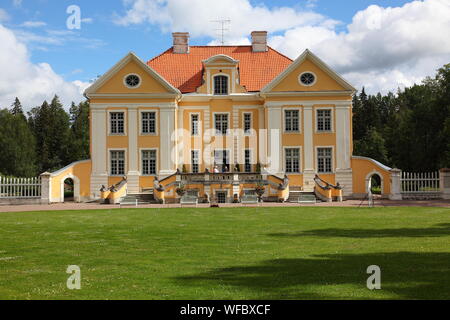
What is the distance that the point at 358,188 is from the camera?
34.9 metres

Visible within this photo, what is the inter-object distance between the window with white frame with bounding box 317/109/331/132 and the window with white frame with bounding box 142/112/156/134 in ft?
36.0

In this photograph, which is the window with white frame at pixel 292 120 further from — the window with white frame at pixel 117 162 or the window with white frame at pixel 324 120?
the window with white frame at pixel 117 162

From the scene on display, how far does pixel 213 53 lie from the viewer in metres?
40.2

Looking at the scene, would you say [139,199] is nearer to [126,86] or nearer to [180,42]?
[126,86]

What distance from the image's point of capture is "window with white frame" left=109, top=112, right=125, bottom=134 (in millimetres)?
35188

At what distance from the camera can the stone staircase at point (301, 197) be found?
100 feet

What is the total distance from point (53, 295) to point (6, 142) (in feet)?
206

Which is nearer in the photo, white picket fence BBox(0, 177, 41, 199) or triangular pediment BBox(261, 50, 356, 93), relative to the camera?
white picket fence BBox(0, 177, 41, 199)

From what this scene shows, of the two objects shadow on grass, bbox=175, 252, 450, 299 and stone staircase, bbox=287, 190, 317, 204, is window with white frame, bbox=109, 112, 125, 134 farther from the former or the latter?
shadow on grass, bbox=175, 252, 450, 299

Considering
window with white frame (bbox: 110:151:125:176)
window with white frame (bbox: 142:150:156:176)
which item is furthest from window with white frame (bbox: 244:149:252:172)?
window with white frame (bbox: 110:151:125:176)

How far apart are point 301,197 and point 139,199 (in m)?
9.83
